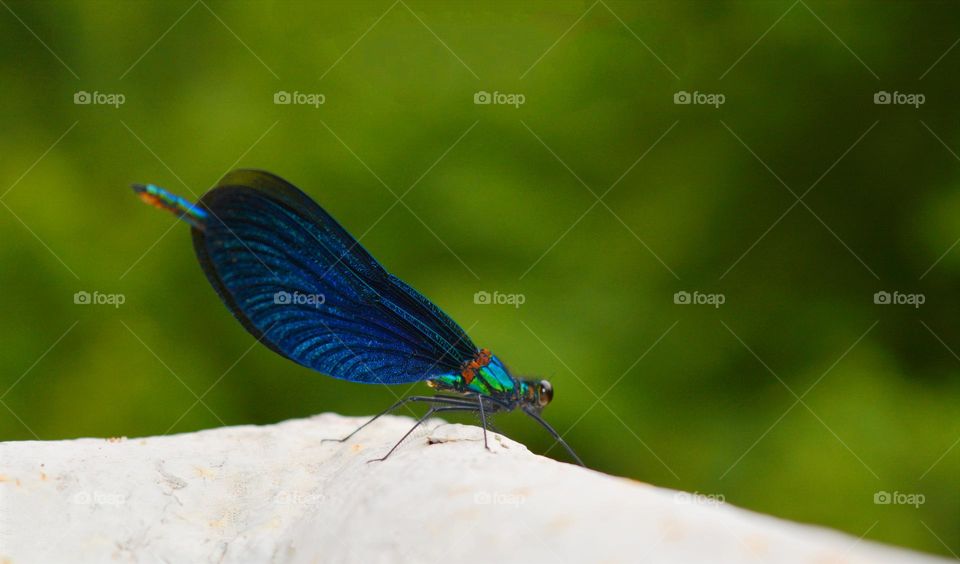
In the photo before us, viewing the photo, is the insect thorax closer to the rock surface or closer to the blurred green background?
the rock surface

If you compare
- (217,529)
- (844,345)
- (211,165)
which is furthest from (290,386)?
(844,345)

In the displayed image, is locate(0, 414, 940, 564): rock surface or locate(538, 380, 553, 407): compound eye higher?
locate(538, 380, 553, 407): compound eye

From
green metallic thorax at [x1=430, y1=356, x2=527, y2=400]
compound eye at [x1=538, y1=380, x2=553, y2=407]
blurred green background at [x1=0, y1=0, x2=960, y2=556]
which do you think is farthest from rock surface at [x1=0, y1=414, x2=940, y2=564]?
blurred green background at [x1=0, y1=0, x2=960, y2=556]

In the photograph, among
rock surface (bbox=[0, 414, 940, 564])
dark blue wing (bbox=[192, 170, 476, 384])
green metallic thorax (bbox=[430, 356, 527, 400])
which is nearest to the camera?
rock surface (bbox=[0, 414, 940, 564])

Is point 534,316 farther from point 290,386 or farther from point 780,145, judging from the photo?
point 780,145

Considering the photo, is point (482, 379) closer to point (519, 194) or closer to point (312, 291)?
point (312, 291)

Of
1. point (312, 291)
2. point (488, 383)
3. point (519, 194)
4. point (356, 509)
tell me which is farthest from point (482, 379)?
point (519, 194)

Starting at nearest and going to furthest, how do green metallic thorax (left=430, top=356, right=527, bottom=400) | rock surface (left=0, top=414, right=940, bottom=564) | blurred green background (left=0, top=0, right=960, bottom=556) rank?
rock surface (left=0, top=414, right=940, bottom=564) → green metallic thorax (left=430, top=356, right=527, bottom=400) → blurred green background (left=0, top=0, right=960, bottom=556)
